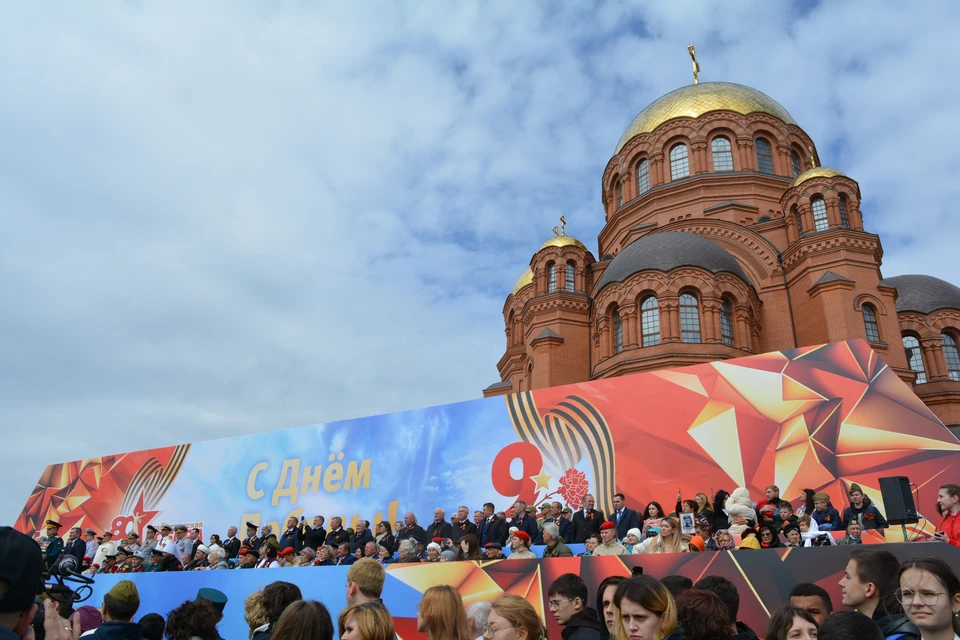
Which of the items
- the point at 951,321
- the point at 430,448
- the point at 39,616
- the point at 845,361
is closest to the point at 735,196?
the point at 951,321

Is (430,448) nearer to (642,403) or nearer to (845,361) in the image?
(642,403)

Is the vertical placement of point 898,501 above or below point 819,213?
below

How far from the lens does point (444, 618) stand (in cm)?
404

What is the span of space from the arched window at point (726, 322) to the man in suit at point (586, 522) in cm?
1297

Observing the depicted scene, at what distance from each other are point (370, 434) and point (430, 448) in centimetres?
186

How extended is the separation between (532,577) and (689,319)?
16991mm

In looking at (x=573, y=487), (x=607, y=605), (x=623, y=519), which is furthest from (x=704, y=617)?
(x=573, y=487)

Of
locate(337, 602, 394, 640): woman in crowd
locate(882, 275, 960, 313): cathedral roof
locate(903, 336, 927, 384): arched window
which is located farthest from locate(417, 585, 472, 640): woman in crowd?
locate(882, 275, 960, 313): cathedral roof

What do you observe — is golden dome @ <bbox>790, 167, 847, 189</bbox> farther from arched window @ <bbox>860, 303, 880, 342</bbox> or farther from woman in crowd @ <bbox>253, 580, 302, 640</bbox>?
woman in crowd @ <bbox>253, 580, 302, 640</bbox>

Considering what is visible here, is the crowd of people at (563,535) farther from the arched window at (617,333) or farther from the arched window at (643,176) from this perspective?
the arched window at (643,176)

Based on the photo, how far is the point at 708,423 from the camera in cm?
1412

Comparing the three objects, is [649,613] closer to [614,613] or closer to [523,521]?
[614,613]

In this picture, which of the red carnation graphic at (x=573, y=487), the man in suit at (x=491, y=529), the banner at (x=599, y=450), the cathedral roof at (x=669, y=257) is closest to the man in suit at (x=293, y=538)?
the man in suit at (x=491, y=529)

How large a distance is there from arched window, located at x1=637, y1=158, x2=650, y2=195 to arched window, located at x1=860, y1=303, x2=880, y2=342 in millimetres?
10468
